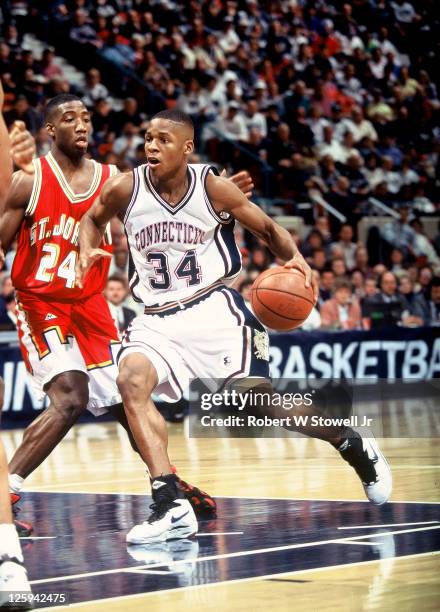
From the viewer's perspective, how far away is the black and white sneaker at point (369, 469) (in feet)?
22.5

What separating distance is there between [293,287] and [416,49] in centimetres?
1826

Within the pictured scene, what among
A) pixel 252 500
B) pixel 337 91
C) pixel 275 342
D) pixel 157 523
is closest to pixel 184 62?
pixel 337 91

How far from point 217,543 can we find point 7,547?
5.16 feet

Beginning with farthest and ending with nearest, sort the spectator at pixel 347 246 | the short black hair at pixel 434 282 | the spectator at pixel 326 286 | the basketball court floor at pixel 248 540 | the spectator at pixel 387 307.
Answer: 1. the spectator at pixel 347 246
2. the short black hair at pixel 434 282
3. the spectator at pixel 387 307
4. the spectator at pixel 326 286
5. the basketball court floor at pixel 248 540

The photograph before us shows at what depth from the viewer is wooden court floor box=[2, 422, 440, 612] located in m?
4.53

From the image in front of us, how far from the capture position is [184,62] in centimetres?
Result: 1844

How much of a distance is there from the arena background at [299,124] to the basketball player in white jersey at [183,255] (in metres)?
3.96

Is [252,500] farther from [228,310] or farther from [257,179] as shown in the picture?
[257,179]

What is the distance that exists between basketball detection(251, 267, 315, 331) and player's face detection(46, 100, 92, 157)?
125 cm

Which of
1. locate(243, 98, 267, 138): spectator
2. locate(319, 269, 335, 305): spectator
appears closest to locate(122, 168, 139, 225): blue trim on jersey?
locate(319, 269, 335, 305): spectator

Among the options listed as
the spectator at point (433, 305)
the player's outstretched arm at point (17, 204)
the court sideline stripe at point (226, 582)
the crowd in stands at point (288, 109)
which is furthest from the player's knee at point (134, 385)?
the spectator at point (433, 305)

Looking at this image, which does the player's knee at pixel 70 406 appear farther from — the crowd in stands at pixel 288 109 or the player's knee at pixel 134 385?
the crowd in stands at pixel 288 109

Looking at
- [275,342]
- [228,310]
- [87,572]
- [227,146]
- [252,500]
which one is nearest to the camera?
[87,572]

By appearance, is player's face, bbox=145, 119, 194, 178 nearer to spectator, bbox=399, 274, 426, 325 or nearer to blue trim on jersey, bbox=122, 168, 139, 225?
blue trim on jersey, bbox=122, 168, 139, 225
